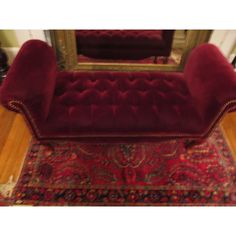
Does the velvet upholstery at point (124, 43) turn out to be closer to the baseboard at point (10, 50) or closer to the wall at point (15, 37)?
the wall at point (15, 37)

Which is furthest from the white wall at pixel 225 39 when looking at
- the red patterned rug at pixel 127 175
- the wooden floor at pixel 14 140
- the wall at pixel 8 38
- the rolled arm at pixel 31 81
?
the wall at pixel 8 38

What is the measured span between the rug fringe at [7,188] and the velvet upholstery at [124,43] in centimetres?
149

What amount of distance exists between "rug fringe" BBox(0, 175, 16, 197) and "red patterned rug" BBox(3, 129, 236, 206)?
4 centimetres

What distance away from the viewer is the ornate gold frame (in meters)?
2.02

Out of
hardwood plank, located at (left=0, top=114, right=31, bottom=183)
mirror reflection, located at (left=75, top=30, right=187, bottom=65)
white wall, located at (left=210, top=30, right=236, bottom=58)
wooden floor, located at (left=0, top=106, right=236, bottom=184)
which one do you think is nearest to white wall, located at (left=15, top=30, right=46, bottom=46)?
mirror reflection, located at (left=75, top=30, right=187, bottom=65)

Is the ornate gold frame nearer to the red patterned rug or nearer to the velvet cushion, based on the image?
the velvet cushion

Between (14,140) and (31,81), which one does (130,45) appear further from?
(14,140)

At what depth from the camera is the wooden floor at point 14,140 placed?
159 cm

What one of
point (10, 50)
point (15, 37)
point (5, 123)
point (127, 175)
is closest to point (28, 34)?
point (15, 37)

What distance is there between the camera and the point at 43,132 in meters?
1.37

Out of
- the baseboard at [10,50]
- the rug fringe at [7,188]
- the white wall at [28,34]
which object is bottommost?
the rug fringe at [7,188]

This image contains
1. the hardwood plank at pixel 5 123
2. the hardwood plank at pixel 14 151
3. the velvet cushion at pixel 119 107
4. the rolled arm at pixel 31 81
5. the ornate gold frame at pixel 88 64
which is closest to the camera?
the rolled arm at pixel 31 81
